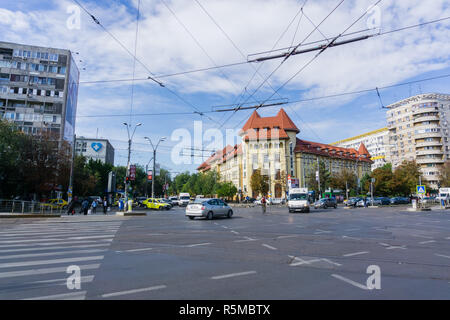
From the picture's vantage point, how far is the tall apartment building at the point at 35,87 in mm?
54344

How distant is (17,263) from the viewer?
6.67 metres

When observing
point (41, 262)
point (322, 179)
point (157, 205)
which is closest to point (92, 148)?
point (157, 205)

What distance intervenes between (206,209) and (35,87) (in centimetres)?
5303

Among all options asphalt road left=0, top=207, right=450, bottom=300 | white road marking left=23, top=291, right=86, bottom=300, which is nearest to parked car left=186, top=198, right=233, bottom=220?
asphalt road left=0, top=207, right=450, bottom=300

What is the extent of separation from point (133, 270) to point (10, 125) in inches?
1348

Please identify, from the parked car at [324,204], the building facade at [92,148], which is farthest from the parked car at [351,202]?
the building facade at [92,148]

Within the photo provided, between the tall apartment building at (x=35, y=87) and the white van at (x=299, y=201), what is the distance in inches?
1793

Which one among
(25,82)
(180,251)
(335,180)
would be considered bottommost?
(180,251)

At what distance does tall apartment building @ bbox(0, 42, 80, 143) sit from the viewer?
178ft

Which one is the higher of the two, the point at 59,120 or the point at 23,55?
the point at 23,55

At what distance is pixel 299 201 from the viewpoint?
99.1ft

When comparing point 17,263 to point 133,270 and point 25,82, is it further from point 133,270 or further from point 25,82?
point 25,82

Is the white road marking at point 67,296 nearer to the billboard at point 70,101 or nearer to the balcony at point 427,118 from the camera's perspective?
the billboard at point 70,101
